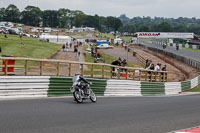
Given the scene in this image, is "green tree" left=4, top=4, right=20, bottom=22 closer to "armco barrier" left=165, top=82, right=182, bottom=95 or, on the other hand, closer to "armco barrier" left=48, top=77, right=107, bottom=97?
"armco barrier" left=165, top=82, right=182, bottom=95

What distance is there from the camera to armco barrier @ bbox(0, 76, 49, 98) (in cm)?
1483

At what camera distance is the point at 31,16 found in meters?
110

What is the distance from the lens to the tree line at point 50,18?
95688 millimetres

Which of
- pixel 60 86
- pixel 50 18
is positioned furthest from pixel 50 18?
pixel 60 86

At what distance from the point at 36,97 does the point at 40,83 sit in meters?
0.66

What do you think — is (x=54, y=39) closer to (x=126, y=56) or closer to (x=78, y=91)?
(x=126, y=56)

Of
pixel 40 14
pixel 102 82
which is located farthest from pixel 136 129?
pixel 40 14

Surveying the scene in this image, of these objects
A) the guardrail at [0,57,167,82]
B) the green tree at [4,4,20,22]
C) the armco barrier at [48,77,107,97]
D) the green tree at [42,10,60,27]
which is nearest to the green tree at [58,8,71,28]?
the green tree at [42,10,60,27]

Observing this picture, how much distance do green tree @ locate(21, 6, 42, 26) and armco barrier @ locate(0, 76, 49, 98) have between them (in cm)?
8730

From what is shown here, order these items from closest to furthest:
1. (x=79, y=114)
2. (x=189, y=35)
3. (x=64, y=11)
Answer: (x=79, y=114)
(x=189, y=35)
(x=64, y=11)

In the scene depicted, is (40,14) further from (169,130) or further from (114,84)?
(169,130)

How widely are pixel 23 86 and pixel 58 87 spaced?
2.12 m

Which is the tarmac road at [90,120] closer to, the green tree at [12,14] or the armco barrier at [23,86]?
the armco barrier at [23,86]

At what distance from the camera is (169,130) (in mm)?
9227
